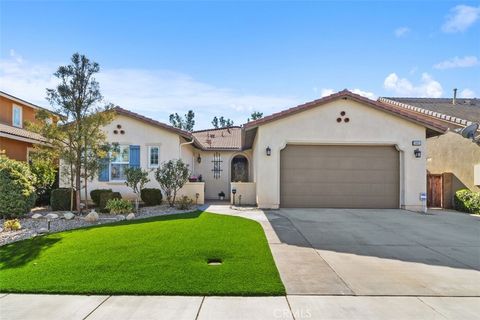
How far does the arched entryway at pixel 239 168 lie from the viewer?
20.3 meters

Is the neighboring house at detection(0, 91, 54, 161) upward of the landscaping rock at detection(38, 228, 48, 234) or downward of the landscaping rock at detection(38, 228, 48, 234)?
upward

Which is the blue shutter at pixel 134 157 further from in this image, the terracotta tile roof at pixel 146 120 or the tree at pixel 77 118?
→ the tree at pixel 77 118

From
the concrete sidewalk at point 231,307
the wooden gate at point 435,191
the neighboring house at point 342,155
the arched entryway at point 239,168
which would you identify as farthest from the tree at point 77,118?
the wooden gate at point 435,191

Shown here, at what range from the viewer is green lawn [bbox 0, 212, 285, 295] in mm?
4684

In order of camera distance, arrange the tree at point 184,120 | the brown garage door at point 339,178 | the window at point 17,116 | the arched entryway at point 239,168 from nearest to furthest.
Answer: the brown garage door at point 339,178
the window at point 17,116
the arched entryway at point 239,168
the tree at point 184,120

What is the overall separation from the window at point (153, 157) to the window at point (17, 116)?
A: 8.80 meters

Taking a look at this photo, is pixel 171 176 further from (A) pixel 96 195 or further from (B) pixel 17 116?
(B) pixel 17 116

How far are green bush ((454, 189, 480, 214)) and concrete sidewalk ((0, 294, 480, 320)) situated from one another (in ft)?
36.3

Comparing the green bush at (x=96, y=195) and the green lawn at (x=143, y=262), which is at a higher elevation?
the green bush at (x=96, y=195)

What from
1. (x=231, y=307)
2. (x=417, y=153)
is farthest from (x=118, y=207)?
(x=417, y=153)

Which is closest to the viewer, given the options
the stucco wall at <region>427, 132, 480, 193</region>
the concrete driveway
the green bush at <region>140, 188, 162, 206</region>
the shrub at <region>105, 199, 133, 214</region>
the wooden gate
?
the concrete driveway

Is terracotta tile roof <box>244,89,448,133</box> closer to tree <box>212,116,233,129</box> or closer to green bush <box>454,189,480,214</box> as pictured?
green bush <box>454,189,480,214</box>

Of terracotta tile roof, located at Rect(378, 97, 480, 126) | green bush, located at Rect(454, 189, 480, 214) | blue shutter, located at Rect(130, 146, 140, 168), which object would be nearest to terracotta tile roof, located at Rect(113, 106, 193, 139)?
blue shutter, located at Rect(130, 146, 140, 168)

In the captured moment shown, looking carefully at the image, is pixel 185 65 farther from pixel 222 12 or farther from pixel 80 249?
pixel 80 249
